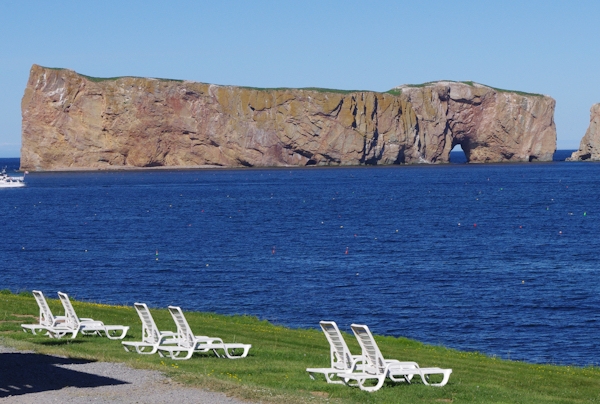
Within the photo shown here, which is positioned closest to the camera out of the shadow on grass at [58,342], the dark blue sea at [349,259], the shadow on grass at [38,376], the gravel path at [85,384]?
the gravel path at [85,384]

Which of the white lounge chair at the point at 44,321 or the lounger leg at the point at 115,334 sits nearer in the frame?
the lounger leg at the point at 115,334

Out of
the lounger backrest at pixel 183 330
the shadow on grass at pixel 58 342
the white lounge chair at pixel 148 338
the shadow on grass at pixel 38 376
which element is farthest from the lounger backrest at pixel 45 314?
the lounger backrest at pixel 183 330

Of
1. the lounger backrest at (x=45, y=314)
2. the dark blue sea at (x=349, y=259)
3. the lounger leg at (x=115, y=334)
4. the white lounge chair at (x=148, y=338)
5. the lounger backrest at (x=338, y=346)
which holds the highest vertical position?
the lounger backrest at (x=338, y=346)

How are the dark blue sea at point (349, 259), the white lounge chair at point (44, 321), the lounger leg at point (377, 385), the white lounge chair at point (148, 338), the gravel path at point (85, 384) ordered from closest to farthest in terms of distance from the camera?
the gravel path at point (85, 384)
the lounger leg at point (377, 385)
the white lounge chair at point (148, 338)
the white lounge chair at point (44, 321)
the dark blue sea at point (349, 259)

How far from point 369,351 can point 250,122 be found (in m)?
157

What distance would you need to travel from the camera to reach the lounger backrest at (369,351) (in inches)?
512

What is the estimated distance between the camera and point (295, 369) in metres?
15.1

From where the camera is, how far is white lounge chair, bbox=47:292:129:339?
1794 centimetres

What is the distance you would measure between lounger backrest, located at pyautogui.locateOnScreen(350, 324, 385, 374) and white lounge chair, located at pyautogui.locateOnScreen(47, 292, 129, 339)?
20.1 ft

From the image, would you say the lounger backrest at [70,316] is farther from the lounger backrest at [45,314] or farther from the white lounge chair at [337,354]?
the white lounge chair at [337,354]

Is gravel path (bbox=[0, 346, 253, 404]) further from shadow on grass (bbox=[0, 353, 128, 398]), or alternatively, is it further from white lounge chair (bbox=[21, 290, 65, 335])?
white lounge chair (bbox=[21, 290, 65, 335])

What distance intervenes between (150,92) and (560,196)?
82.6 m

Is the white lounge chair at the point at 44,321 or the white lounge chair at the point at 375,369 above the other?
the white lounge chair at the point at 375,369

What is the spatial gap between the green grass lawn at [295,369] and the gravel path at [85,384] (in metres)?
0.38
